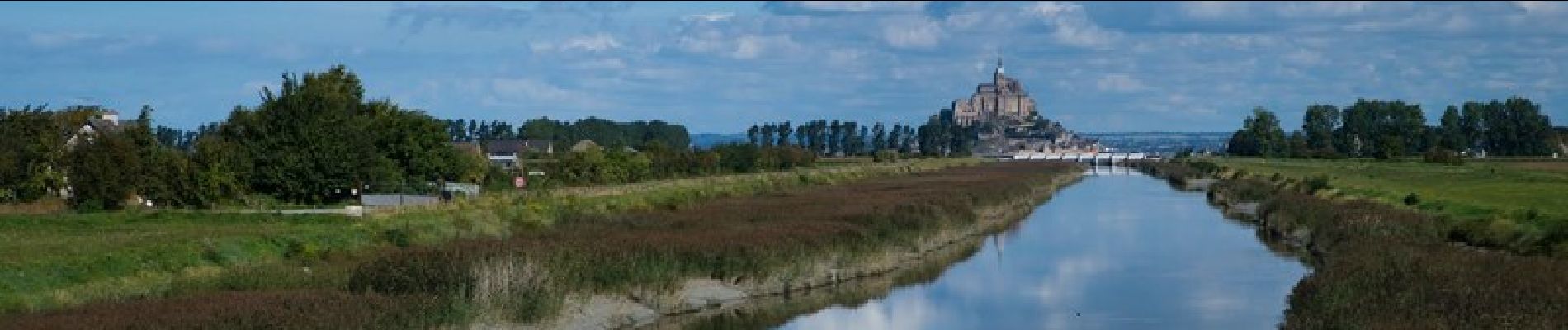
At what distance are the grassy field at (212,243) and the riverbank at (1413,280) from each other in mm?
14442

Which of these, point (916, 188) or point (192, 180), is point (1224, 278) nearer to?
point (192, 180)

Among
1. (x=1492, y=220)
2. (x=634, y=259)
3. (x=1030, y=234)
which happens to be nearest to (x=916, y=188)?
(x=1030, y=234)

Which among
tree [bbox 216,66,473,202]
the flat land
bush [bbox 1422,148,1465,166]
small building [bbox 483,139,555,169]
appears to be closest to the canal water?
the flat land

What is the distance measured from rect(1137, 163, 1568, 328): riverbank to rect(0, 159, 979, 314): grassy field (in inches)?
569

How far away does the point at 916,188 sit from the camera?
79062mm

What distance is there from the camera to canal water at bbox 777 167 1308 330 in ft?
109

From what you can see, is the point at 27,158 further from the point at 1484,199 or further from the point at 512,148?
the point at 512,148

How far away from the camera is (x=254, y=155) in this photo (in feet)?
198

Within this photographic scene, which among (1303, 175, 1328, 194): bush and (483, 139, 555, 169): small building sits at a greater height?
(483, 139, 555, 169): small building

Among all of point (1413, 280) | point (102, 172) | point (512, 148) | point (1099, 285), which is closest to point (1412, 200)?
point (1099, 285)

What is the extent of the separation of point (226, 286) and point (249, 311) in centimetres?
491

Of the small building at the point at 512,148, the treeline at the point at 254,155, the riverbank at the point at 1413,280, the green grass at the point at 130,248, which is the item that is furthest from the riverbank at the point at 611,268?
the small building at the point at 512,148

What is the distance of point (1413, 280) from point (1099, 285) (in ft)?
46.4

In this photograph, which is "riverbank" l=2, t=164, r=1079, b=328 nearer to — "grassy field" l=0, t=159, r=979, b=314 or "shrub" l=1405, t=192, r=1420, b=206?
"grassy field" l=0, t=159, r=979, b=314
